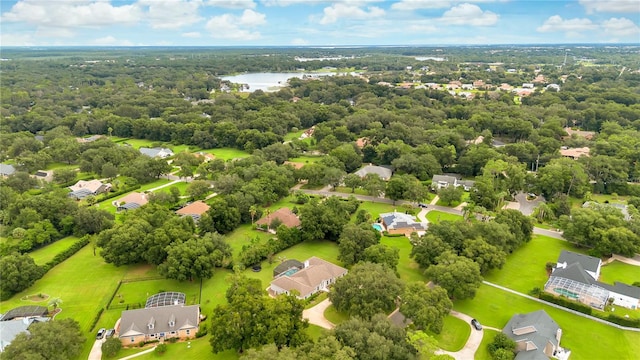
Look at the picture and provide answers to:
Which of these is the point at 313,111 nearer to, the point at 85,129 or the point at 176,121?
the point at 176,121

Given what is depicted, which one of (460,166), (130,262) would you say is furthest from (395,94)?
(130,262)

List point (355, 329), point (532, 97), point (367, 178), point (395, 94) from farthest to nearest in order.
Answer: point (395, 94), point (532, 97), point (367, 178), point (355, 329)

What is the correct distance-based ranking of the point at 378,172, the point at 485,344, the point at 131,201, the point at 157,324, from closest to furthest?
1. the point at 485,344
2. the point at 157,324
3. the point at 131,201
4. the point at 378,172

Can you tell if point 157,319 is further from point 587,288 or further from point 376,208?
point 587,288

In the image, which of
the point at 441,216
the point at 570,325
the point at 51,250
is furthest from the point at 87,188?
the point at 570,325

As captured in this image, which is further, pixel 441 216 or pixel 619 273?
pixel 441 216

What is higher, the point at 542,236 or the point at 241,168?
the point at 241,168

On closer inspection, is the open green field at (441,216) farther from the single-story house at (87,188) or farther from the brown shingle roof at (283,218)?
the single-story house at (87,188)
